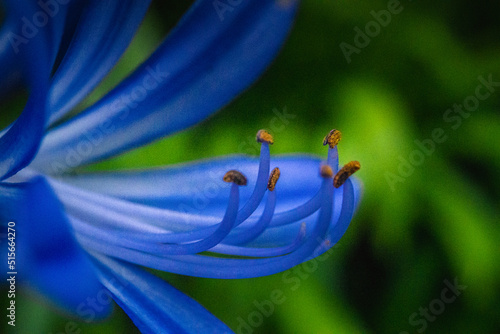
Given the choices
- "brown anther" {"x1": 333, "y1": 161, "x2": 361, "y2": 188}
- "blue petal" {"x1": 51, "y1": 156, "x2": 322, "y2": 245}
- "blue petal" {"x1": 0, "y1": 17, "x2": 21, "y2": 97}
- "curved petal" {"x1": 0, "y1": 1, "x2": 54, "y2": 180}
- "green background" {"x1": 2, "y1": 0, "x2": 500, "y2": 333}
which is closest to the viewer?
"curved petal" {"x1": 0, "y1": 1, "x2": 54, "y2": 180}

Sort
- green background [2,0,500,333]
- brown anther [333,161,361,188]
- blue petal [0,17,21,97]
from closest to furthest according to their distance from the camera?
1. blue petal [0,17,21,97]
2. brown anther [333,161,361,188]
3. green background [2,0,500,333]

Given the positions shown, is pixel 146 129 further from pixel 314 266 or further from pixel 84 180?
pixel 314 266

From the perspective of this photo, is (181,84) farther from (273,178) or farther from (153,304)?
(153,304)

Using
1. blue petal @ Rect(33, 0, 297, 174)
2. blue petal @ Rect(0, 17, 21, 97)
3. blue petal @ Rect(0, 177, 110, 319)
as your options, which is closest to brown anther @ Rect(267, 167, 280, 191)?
blue petal @ Rect(33, 0, 297, 174)

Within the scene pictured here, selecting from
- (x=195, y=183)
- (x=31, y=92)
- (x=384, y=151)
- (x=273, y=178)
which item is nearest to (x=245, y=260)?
(x=273, y=178)

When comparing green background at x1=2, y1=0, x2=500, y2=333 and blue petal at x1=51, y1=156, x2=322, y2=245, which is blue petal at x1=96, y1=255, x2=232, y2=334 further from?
green background at x1=2, y1=0, x2=500, y2=333

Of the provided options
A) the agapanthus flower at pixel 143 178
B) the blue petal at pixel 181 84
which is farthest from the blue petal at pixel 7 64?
the blue petal at pixel 181 84

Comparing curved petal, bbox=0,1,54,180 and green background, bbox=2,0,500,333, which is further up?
curved petal, bbox=0,1,54,180
